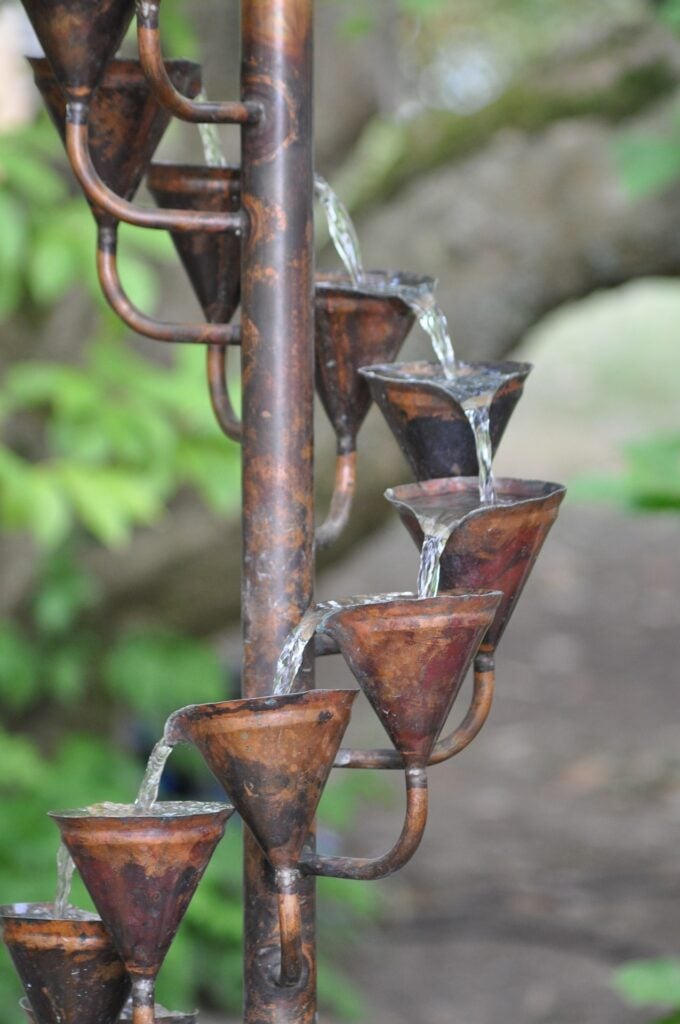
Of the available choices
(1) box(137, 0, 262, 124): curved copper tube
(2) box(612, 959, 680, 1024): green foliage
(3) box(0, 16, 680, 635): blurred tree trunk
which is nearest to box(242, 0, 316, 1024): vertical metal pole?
(1) box(137, 0, 262, 124): curved copper tube

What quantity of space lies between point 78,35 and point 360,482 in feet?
6.25

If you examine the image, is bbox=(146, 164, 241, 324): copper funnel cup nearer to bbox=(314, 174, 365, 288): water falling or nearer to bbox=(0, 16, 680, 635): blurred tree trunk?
bbox=(314, 174, 365, 288): water falling

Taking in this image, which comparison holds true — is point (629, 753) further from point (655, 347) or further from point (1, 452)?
point (655, 347)

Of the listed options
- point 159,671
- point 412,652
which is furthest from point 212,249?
point 159,671

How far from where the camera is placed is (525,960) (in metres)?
3.22

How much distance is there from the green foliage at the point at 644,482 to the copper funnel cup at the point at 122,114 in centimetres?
93

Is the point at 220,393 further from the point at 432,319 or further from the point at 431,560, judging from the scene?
the point at 431,560

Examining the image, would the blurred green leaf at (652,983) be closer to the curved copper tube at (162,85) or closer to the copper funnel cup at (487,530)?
the copper funnel cup at (487,530)

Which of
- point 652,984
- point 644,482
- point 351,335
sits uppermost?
→ point 351,335

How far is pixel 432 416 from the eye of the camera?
928 millimetres

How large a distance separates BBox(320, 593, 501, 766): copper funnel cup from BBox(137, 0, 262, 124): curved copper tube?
312 mm

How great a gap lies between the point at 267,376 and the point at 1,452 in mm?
1296

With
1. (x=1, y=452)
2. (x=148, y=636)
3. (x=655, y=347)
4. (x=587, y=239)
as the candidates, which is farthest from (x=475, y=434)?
(x=655, y=347)

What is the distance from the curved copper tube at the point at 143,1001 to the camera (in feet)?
2.61
